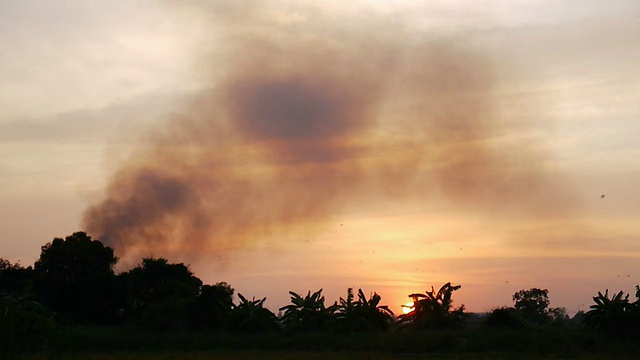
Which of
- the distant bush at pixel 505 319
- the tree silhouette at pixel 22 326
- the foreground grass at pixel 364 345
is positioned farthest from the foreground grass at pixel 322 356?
the tree silhouette at pixel 22 326

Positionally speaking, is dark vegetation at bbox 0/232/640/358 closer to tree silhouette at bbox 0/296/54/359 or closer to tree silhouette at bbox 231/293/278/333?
tree silhouette at bbox 231/293/278/333

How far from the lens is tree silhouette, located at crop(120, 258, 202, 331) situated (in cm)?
4253

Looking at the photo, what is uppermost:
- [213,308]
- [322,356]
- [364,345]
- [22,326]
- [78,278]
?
[78,278]

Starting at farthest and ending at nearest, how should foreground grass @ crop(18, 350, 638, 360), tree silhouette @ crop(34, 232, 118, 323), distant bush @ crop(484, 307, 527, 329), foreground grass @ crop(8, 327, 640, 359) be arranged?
tree silhouette @ crop(34, 232, 118, 323)
distant bush @ crop(484, 307, 527, 329)
foreground grass @ crop(8, 327, 640, 359)
foreground grass @ crop(18, 350, 638, 360)

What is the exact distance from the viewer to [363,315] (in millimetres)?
41594

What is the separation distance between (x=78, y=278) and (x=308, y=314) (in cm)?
2115

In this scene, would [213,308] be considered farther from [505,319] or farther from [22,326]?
[22,326]

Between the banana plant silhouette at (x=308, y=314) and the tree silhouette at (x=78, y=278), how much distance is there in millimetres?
15845

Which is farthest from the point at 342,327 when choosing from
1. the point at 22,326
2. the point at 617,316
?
the point at 22,326

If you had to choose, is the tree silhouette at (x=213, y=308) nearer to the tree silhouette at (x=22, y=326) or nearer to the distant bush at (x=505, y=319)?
the distant bush at (x=505, y=319)

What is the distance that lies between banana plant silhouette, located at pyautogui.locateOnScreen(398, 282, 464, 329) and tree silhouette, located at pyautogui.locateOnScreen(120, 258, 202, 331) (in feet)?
40.5

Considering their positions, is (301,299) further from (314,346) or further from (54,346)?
(54,346)

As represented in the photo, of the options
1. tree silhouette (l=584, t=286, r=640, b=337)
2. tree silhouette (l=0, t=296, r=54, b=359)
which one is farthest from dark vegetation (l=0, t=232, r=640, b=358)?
tree silhouette (l=0, t=296, r=54, b=359)

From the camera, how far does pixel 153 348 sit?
40.3 m
